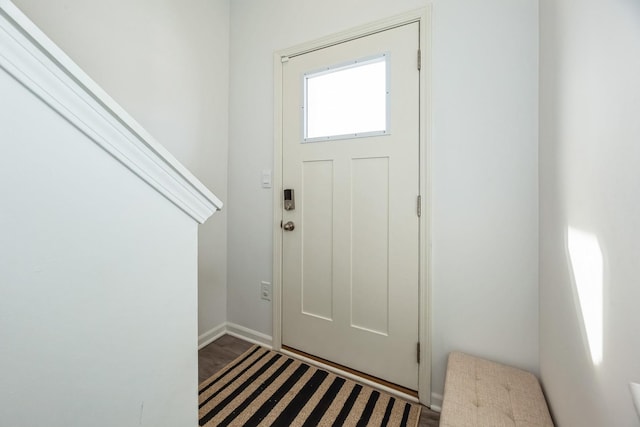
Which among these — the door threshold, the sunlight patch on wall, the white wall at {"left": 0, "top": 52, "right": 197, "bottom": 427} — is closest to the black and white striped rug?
the door threshold

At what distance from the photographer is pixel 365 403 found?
1.41 meters

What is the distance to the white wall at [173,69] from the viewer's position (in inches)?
54.6

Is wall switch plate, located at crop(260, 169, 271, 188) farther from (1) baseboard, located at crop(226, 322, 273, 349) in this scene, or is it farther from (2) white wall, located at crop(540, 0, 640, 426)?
(2) white wall, located at crop(540, 0, 640, 426)

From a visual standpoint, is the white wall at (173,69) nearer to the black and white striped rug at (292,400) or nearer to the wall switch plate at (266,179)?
the wall switch plate at (266,179)

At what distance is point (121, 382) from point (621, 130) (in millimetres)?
1214

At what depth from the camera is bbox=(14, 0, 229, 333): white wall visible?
139 cm

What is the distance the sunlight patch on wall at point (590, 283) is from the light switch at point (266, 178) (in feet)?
5.37

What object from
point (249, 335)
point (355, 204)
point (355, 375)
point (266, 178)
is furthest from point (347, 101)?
point (249, 335)

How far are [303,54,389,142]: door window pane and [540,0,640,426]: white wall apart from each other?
742 mm

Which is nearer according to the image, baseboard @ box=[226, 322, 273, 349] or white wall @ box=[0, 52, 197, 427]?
white wall @ box=[0, 52, 197, 427]

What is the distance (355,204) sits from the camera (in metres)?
1.62

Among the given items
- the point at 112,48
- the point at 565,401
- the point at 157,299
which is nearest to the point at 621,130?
the point at 565,401

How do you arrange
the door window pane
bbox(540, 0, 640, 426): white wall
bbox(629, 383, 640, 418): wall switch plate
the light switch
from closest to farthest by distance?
bbox(629, 383, 640, 418): wall switch plate
bbox(540, 0, 640, 426): white wall
the door window pane
the light switch

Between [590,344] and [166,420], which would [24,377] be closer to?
[166,420]
